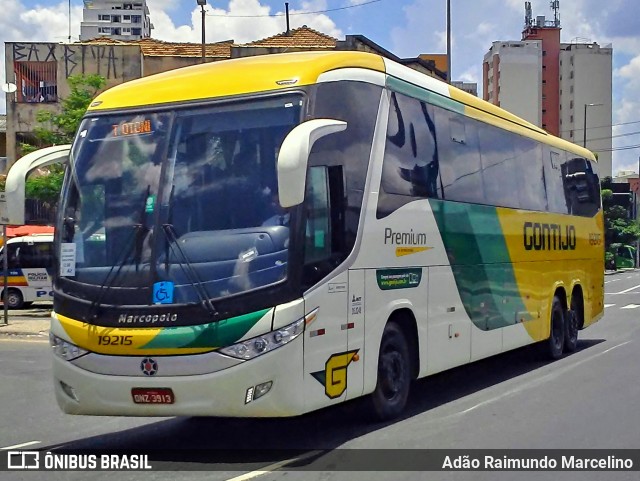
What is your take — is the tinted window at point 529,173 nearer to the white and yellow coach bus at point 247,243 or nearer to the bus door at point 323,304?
the white and yellow coach bus at point 247,243

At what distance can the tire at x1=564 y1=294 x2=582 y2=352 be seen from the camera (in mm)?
16453

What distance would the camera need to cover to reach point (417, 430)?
9.21m

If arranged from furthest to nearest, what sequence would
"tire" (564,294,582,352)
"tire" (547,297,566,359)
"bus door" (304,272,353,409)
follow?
"tire" (564,294,582,352)
"tire" (547,297,566,359)
"bus door" (304,272,353,409)

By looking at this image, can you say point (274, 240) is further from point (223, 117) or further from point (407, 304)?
point (407, 304)

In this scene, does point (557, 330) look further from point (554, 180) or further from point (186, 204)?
point (186, 204)

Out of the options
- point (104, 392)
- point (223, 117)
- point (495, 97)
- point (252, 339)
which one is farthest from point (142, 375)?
point (495, 97)

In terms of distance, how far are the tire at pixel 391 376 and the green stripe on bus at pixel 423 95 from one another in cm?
257

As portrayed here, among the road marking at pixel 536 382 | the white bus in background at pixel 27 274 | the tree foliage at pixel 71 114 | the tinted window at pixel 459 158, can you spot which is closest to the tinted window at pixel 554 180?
the road marking at pixel 536 382

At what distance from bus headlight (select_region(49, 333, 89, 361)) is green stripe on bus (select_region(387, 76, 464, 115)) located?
13.8 feet

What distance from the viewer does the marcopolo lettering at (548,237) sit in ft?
47.2

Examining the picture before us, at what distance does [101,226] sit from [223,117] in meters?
1.48

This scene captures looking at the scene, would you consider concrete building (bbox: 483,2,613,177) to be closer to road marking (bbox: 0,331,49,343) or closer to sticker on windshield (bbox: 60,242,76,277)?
road marking (bbox: 0,331,49,343)

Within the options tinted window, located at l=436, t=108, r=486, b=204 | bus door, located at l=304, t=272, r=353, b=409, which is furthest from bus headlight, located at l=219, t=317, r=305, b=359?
tinted window, located at l=436, t=108, r=486, b=204
